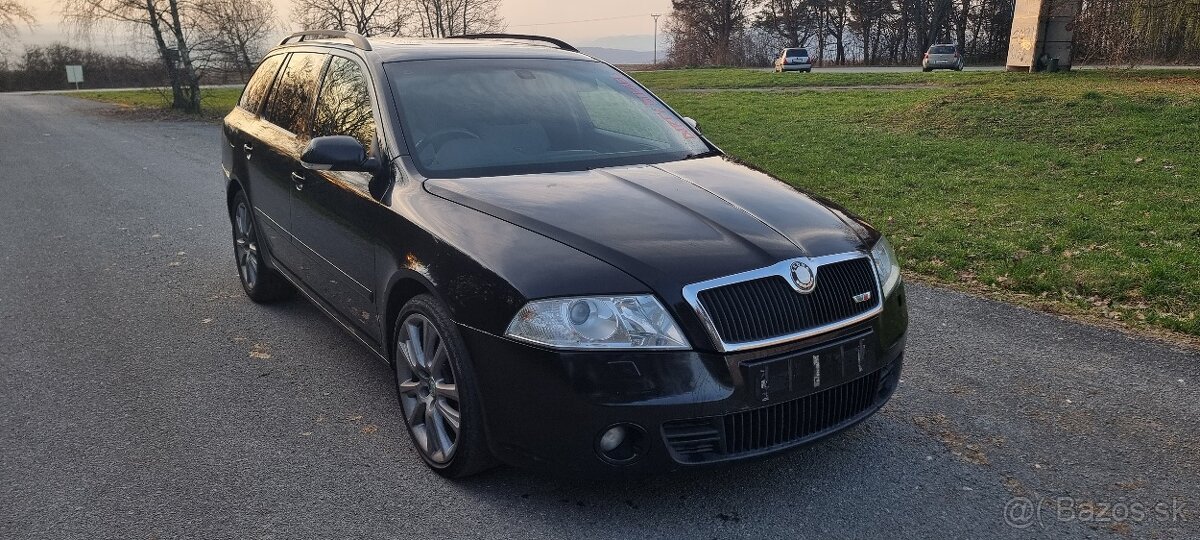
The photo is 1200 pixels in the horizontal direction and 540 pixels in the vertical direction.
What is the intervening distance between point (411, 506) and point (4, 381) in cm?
266

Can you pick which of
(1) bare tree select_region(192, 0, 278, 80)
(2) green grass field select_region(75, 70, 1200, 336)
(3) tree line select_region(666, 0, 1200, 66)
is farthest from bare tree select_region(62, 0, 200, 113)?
(3) tree line select_region(666, 0, 1200, 66)

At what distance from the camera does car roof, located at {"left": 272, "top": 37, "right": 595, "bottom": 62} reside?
454 cm

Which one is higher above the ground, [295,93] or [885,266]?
[295,93]

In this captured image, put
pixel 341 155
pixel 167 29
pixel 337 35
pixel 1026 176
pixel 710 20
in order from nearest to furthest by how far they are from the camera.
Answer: pixel 341 155 → pixel 337 35 → pixel 1026 176 → pixel 167 29 → pixel 710 20

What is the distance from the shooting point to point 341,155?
3850mm

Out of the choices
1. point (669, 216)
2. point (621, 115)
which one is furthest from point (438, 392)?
point (621, 115)

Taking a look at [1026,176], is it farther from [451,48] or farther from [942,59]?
[942,59]

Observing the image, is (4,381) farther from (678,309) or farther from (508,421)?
(678,309)

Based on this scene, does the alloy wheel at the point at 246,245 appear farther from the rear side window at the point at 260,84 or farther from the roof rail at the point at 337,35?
the roof rail at the point at 337,35

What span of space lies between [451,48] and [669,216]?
75.7 inches

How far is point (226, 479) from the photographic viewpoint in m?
3.49

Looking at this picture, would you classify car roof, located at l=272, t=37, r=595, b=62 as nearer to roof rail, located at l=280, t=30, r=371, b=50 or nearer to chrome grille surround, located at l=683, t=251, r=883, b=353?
roof rail, located at l=280, t=30, r=371, b=50

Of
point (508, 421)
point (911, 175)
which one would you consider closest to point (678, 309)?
point (508, 421)

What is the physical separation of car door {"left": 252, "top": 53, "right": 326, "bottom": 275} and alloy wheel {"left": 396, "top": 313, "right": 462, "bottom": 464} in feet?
4.90
